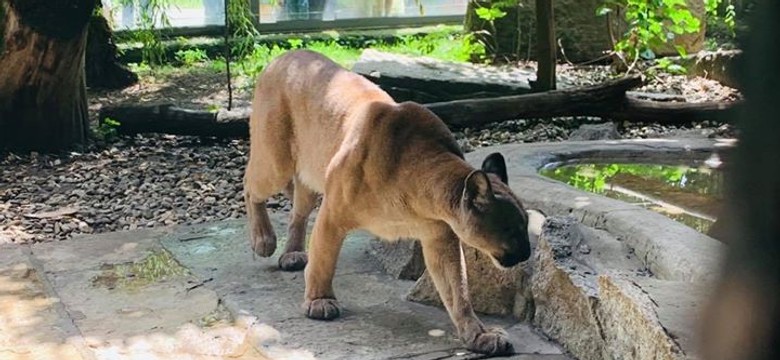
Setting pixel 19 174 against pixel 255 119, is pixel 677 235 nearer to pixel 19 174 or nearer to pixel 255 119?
pixel 255 119

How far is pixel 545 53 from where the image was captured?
9211 mm

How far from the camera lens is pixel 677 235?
4012 millimetres

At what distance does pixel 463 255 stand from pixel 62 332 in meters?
1.75

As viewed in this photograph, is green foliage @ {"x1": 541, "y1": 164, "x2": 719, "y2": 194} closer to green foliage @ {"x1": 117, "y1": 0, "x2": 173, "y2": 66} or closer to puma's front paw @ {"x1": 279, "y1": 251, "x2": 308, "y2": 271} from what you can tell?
puma's front paw @ {"x1": 279, "y1": 251, "x2": 308, "y2": 271}

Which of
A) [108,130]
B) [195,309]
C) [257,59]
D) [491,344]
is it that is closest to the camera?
[491,344]

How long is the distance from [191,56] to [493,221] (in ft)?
32.1

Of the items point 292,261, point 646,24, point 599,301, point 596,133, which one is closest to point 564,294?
point 599,301

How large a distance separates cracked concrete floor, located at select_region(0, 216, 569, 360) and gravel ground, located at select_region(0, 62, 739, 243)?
0.51 metres

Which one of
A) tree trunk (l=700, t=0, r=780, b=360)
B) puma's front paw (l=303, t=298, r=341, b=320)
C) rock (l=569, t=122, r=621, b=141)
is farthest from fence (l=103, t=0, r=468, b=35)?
tree trunk (l=700, t=0, r=780, b=360)

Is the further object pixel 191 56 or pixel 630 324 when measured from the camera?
pixel 191 56

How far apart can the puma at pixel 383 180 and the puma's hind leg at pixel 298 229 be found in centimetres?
8

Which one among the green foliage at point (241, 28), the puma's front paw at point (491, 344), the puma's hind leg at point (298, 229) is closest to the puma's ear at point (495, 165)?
the puma's front paw at point (491, 344)

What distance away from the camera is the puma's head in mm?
3914

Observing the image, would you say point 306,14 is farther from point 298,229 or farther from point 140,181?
point 298,229
